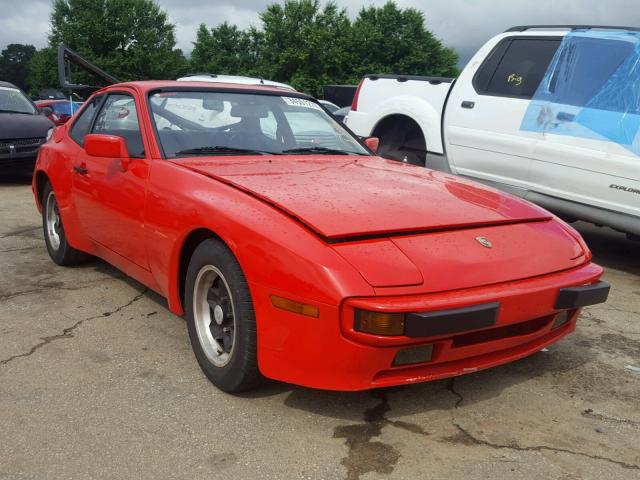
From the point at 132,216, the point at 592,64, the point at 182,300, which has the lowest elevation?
the point at 182,300

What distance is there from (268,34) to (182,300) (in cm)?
5286

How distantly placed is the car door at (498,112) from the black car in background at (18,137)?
6146mm

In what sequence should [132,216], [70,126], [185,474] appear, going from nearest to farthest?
[185,474] → [132,216] → [70,126]

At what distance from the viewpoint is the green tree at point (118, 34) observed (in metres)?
48.0

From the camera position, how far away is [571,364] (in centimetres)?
300

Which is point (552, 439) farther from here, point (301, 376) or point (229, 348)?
point (229, 348)

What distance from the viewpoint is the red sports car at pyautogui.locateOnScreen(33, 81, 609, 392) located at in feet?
7.13

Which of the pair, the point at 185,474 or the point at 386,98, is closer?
the point at 185,474

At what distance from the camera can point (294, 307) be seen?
221 cm

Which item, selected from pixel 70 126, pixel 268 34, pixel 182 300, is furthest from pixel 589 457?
pixel 268 34

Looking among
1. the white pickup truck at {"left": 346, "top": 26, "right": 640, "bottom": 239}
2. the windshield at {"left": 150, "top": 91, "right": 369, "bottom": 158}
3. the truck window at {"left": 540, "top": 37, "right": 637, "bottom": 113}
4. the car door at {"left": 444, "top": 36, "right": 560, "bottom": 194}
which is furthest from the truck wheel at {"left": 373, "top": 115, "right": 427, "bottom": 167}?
the windshield at {"left": 150, "top": 91, "right": 369, "bottom": 158}

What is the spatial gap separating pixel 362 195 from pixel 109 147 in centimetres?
145

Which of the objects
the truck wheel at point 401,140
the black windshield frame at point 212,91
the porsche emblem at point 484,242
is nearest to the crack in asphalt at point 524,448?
the porsche emblem at point 484,242

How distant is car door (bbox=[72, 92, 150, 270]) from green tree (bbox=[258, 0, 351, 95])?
46.5 m
